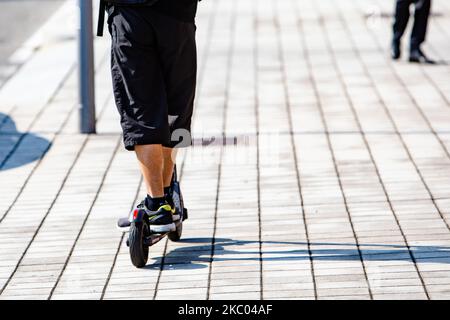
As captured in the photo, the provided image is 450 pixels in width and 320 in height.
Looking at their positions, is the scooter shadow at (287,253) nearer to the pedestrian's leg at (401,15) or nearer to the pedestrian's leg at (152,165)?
the pedestrian's leg at (152,165)

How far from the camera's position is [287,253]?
210 inches

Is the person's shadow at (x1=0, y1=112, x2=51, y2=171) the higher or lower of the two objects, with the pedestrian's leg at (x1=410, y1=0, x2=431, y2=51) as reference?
lower

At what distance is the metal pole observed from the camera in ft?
25.1

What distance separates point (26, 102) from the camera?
872 cm

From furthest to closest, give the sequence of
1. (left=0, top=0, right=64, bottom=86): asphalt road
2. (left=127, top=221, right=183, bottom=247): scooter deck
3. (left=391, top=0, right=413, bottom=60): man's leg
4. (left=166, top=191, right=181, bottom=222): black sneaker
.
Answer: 1. (left=0, top=0, right=64, bottom=86): asphalt road
2. (left=391, top=0, right=413, bottom=60): man's leg
3. (left=166, top=191, right=181, bottom=222): black sneaker
4. (left=127, top=221, right=183, bottom=247): scooter deck

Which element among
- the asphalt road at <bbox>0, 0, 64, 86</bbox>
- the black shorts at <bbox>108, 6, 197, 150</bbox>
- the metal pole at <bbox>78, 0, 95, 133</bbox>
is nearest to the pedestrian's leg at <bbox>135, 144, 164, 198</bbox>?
the black shorts at <bbox>108, 6, 197, 150</bbox>

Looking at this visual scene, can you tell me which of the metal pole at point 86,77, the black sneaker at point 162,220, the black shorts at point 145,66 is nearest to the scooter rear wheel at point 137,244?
the black sneaker at point 162,220

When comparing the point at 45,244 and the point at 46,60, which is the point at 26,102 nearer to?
the point at 46,60

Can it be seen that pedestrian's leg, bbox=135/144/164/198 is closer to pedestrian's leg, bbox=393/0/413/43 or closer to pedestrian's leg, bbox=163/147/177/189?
pedestrian's leg, bbox=163/147/177/189

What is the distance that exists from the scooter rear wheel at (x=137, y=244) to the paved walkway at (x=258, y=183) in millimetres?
70

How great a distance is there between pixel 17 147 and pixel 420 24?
14.9 feet

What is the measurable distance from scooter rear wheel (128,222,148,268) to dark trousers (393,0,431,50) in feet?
18.3

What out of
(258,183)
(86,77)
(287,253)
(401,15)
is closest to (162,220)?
(287,253)

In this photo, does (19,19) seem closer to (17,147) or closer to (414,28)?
(414,28)
